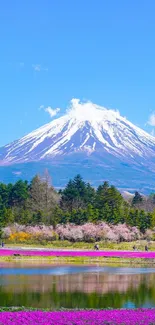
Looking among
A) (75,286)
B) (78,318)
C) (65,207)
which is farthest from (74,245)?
(78,318)

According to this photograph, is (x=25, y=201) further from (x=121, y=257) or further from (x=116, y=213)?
(x=121, y=257)

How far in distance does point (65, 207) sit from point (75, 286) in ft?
183

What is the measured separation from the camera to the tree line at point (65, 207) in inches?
2980

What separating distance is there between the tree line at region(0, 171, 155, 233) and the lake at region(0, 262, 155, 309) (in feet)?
99.4

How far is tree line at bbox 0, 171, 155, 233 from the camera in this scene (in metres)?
75.7

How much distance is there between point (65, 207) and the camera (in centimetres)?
8775

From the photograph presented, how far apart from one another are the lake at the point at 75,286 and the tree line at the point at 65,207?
30.3 metres

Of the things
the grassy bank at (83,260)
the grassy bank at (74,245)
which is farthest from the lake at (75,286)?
the grassy bank at (74,245)

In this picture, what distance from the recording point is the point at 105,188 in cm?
8656

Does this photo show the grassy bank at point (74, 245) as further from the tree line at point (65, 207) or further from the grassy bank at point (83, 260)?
the grassy bank at point (83, 260)

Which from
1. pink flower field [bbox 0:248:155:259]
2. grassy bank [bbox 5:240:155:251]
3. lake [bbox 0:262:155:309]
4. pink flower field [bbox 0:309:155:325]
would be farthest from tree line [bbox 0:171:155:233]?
pink flower field [bbox 0:309:155:325]

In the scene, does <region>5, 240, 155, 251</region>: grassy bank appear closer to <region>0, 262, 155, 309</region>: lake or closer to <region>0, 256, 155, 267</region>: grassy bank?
<region>0, 256, 155, 267</region>: grassy bank

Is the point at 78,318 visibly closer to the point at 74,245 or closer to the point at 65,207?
the point at 74,245

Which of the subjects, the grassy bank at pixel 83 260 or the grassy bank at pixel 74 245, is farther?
the grassy bank at pixel 74 245
